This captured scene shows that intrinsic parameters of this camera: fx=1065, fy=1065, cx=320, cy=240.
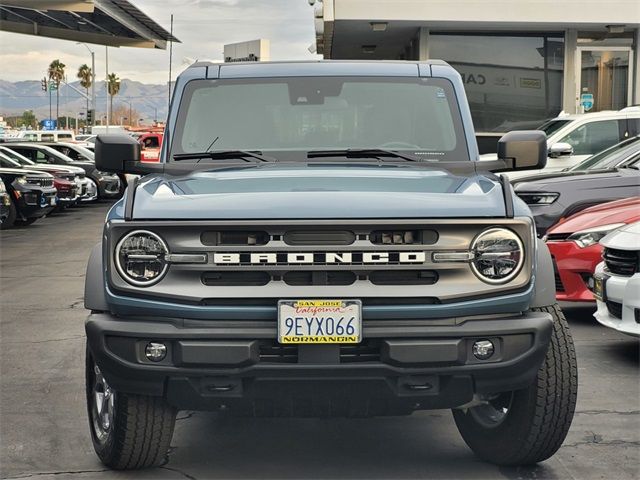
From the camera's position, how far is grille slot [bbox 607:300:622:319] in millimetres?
7129

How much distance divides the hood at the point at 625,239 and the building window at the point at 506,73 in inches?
800

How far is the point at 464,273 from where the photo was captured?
4305mm

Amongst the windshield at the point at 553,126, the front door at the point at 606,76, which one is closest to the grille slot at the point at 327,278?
the windshield at the point at 553,126

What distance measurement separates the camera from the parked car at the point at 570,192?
10555mm

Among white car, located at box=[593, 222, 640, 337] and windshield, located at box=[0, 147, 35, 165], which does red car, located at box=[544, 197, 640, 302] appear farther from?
windshield, located at box=[0, 147, 35, 165]

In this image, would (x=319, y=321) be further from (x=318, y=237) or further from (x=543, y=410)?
(x=543, y=410)

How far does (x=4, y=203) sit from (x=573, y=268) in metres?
14.3

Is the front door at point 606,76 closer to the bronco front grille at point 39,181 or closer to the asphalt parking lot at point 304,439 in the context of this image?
the bronco front grille at point 39,181

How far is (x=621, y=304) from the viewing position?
7086 mm

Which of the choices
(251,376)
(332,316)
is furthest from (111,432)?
(332,316)

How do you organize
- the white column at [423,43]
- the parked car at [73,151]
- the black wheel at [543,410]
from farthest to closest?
the parked car at [73,151] < the white column at [423,43] < the black wheel at [543,410]

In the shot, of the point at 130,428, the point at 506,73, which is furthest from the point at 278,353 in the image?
the point at 506,73

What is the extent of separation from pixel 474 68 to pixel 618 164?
1612 cm

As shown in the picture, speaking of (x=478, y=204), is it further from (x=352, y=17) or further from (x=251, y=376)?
(x=352, y=17)
